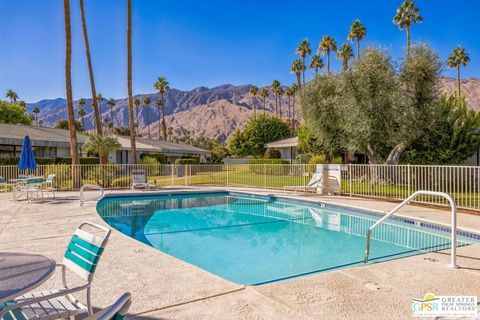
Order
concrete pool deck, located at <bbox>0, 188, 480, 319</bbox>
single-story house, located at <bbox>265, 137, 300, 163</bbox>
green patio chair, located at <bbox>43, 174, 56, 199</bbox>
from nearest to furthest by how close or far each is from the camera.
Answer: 1. concrete pool deck, located at <bbox>0, 188, 480, 319</bbox>
2. green patio chair, located at <bbox>43, 174, 56, 199</bbox>
3. single-story house, located at <bbox>265, 137, 300, 163</bbox>

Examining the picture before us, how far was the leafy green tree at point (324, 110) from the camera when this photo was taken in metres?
20.9

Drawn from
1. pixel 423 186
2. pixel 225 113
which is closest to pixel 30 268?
pixel 423 186

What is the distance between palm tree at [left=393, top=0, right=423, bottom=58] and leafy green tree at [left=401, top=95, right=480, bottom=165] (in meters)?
14.7

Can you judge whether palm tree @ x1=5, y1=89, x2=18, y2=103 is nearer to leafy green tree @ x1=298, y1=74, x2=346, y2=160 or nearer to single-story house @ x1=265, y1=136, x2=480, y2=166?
single-story house @ x1=265, y1=136, x2=480, y2=166

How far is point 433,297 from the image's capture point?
3.83 meters

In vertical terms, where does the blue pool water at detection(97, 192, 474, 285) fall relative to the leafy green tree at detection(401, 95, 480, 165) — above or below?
below

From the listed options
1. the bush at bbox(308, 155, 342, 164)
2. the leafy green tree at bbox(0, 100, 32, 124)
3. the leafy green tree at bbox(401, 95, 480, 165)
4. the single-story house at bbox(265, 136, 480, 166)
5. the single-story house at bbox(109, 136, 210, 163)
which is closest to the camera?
the leafy green tree at bbox(401, 95, 480, 165)

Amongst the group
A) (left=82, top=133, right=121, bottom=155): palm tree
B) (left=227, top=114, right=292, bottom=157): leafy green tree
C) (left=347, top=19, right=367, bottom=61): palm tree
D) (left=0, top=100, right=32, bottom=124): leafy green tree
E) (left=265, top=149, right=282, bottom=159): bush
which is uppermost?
(left=347, top=19, right=367, bottom=61): palm tree

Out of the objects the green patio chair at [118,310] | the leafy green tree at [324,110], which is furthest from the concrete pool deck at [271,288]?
the leafy green tree at [324,110]

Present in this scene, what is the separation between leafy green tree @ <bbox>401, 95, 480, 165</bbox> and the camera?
20.0 m

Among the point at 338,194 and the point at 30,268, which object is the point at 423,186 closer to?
the point at 338,194

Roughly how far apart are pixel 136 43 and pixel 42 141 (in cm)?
1016

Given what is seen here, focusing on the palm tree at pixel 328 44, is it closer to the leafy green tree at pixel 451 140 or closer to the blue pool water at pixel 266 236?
the leafy green tree at pixel 451 140

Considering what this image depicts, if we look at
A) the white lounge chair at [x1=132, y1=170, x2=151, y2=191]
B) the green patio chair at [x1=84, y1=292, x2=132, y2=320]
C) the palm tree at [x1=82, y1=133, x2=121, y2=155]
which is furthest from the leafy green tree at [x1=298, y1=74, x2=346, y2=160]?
the green patio chair at [x1=84, y1=292, x2=132, y2=320]
